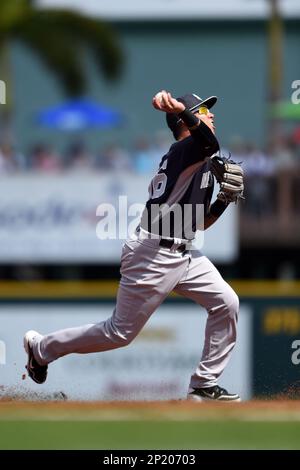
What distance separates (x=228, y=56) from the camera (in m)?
31.2

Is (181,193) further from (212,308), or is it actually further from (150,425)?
(150,425)

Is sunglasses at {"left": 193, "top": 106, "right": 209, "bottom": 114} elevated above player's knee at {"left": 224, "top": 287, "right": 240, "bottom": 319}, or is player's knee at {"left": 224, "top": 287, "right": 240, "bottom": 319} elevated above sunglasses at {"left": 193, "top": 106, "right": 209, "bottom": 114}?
sunglasses at {"left": 193, "top": 106, "right": 209, "bottom": 114}

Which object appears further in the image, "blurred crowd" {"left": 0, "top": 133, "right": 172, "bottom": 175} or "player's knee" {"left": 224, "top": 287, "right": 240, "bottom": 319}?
"blurred crowd" {"left": 0, "top": 133, "right": 172, "bottom": 175}

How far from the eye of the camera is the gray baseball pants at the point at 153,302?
8492mm

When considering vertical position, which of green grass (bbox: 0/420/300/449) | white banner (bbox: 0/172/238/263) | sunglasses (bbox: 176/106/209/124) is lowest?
green grass (bbox: 0/420/300/449)

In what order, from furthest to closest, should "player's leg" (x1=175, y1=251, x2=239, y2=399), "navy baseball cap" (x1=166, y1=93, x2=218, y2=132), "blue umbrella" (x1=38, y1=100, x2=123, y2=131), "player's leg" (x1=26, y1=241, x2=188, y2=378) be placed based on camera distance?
1. "blue umbrella" (x1=38, y1=100, x2=123, y2=131)
2. "player's leg" (x1=175, y1=251, x2=239, y2=399)
3. "player's leg" (x1=26, y1=241, x2=188, y2=378)
4. "navy baseball cap" (x1=166, y1=93, x2=218, y2=132)

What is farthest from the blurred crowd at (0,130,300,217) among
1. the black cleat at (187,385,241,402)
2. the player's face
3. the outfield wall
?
the player's face

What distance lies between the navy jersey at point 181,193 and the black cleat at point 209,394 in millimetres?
1104

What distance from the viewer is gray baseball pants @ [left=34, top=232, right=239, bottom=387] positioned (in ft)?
27.9

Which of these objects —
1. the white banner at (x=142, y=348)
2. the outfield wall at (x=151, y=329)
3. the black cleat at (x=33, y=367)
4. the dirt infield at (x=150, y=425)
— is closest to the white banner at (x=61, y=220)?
the outfield wall at (x=151, y=329)

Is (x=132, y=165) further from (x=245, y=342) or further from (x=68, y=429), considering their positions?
(x=68, y=429)

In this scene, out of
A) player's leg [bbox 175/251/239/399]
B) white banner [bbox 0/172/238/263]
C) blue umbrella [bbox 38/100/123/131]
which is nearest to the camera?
player's leg [bbox 175/251/239/399]

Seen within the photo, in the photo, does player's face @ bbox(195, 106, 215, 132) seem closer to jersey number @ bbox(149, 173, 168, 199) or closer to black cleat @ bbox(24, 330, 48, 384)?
jersey number @ bbox(149, 173, 168, 199)

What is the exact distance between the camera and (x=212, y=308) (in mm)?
8656
